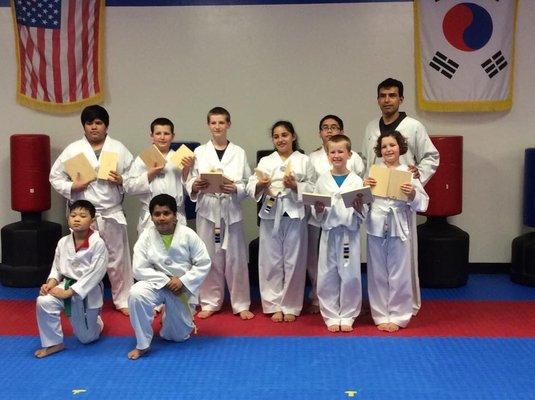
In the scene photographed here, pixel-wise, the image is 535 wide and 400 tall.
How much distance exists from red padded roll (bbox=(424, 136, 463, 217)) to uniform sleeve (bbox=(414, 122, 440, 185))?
1.10 metres

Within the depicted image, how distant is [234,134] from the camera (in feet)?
22.3

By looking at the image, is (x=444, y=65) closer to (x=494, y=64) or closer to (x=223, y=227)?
(x=494, y=64)

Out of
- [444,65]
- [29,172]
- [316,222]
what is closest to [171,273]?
[316,222]

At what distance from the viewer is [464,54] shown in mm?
6586

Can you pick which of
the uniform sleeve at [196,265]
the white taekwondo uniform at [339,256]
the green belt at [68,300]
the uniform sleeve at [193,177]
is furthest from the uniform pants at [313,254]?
the green belt at [68,300]

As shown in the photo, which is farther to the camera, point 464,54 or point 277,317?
point 464,54

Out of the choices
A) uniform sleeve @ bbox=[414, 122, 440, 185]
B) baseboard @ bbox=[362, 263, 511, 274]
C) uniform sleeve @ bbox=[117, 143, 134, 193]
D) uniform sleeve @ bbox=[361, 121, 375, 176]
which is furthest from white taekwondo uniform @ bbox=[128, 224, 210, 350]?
baseboard @ bbox=[362, 263, 511, 274]

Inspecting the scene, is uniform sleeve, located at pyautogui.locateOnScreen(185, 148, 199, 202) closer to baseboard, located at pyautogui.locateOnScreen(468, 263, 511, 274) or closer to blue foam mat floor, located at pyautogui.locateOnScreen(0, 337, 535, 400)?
blue foam mat floor, located at pyautogui.locateOnScreen(0, 337, 535, 400)

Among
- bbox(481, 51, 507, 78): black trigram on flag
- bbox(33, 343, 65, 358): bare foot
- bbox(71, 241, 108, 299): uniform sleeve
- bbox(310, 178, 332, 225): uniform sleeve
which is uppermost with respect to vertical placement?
bbox(481, 51, 507, 78): black trigram on flag

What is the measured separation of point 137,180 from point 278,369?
2.01 metres

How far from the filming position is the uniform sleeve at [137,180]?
5277 millimetres

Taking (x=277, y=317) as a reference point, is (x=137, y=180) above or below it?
above

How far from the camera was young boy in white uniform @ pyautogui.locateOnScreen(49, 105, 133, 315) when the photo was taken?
533 centimetres

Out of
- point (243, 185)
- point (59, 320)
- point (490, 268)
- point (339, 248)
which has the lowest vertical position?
point (490, 268)
